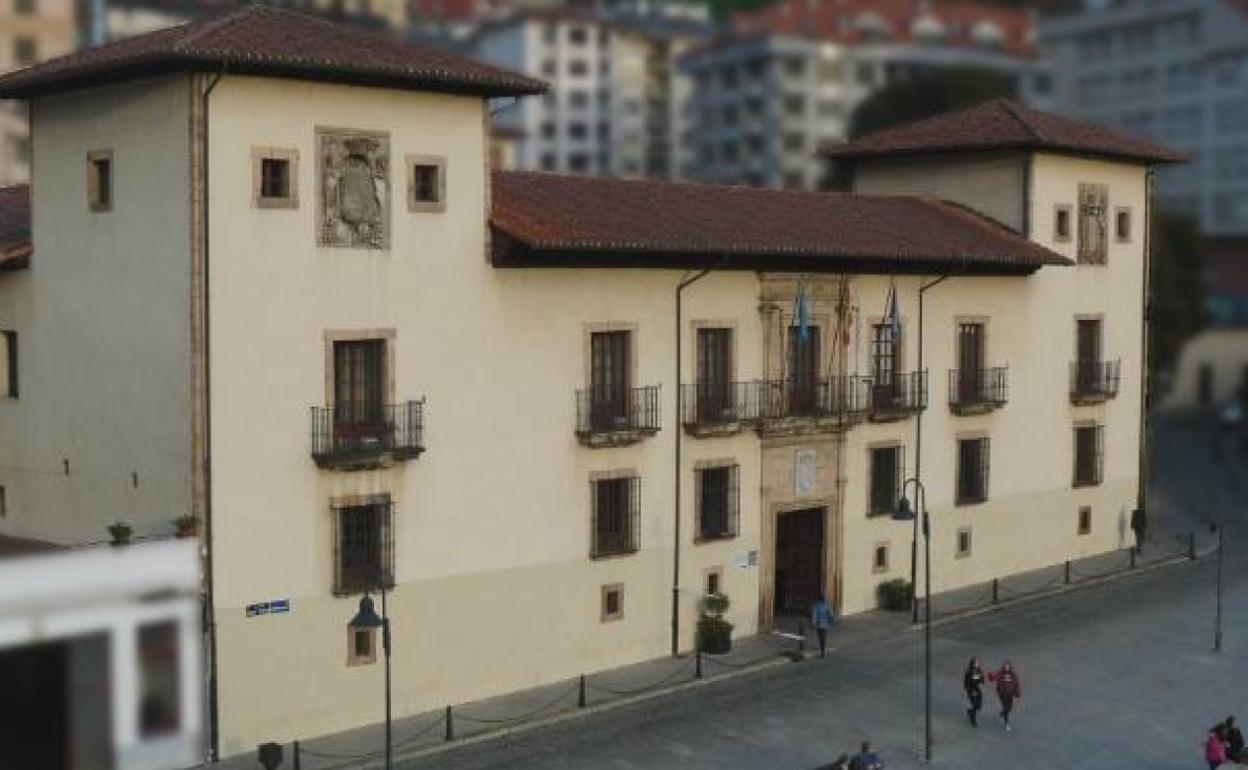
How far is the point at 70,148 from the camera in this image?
32.4 m

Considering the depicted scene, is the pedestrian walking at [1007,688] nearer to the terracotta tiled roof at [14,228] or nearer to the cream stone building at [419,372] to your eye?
the cream stone building at [419,372]

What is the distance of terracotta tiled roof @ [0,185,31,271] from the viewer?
33.7 metres

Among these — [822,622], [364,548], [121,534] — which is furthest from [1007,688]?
[121,534]

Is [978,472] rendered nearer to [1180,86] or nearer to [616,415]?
[616,415]

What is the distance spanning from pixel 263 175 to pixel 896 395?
19200 millimetres

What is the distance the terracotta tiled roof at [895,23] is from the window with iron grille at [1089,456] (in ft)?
269

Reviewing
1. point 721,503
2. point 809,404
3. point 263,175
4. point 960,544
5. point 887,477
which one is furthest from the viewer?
point 960,544

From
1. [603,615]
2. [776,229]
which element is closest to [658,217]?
[776,229]

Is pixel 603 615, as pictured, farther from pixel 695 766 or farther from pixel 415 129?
pixel 415 129

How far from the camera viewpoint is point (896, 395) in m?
43.7

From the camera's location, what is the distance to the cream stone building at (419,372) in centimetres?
3045

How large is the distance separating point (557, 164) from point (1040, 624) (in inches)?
4240

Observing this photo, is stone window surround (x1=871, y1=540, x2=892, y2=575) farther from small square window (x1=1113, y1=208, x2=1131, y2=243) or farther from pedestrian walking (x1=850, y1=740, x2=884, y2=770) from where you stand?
pedestrian walking (x1=850, y1=740, x2=884, y2=770)

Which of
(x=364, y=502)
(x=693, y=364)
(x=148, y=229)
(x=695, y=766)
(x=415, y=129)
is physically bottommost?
(x=695, y=766)
